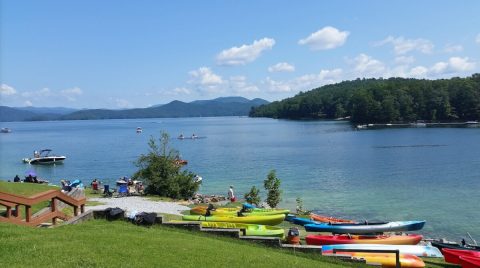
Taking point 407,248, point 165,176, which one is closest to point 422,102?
point 165,176

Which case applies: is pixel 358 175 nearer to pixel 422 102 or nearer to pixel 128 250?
pixel 128 250

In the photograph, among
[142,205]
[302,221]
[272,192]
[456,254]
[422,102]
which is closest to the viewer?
[456,254]

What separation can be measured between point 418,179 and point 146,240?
44071 mm

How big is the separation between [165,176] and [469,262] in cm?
2471

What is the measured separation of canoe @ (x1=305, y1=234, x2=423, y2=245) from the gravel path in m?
9.47

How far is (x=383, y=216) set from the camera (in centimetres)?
3400

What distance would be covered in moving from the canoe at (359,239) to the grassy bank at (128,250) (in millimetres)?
6031

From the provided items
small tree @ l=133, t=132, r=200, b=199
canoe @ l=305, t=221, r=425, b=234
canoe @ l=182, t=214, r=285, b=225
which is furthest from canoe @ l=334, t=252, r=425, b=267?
small tree @ l=133, t=132, r=200, b=199

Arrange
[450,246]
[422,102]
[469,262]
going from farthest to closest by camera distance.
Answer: [422,102]
[450,246]
[469,262]

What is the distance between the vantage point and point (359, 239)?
70.7ft

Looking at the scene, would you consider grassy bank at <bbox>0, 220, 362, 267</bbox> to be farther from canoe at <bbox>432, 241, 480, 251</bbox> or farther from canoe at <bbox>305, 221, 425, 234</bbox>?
canoe at <bbox>305, 221, 425, 234</bbox>

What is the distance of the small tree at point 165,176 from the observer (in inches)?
1470

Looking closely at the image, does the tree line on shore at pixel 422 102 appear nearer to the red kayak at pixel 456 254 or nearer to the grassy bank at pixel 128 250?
the red kayak at pixel 456 254

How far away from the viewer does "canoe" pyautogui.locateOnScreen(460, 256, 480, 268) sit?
18297 mm
